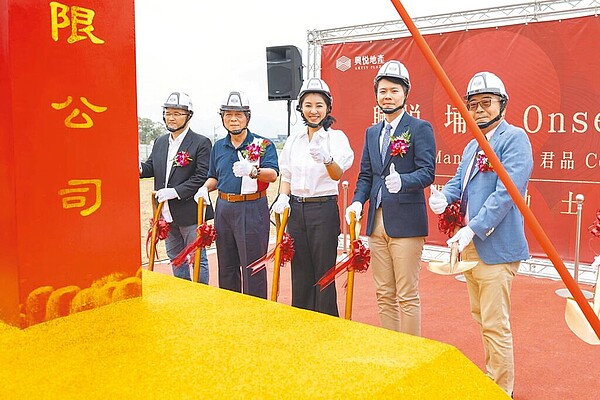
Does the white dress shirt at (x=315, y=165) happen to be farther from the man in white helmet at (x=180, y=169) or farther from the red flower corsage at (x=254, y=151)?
the man in white helmet at (x=180, y=169)

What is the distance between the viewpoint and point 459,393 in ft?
2.77

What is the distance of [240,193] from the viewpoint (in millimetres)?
3021

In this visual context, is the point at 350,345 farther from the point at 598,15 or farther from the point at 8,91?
the point at 598,15

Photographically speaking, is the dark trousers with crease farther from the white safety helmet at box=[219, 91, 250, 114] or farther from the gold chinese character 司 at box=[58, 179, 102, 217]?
the gold chinese character 司 at box=[58, 179, 102, 217]

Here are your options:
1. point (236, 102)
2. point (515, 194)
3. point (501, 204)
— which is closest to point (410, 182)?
point (501, 204)

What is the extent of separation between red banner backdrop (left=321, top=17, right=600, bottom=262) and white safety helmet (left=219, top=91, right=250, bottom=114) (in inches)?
91.1

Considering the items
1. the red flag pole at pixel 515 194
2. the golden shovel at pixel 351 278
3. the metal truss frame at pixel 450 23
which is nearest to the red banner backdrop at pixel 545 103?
the metal truss frame at pixel 450 23

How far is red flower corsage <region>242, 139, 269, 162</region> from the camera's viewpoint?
3.03 meters

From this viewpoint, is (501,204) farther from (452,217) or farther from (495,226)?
(452,217)

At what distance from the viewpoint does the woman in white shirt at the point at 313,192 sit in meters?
2.74

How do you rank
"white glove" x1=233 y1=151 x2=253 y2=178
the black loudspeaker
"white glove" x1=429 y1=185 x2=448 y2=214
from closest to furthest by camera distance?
"white glove" x1=429 y1=185 x2=448 y2=214 → "white glove" x1=233 y1=151 x2=253 y2=178 → the black loudspeaker

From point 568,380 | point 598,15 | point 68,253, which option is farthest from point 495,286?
point 598,15

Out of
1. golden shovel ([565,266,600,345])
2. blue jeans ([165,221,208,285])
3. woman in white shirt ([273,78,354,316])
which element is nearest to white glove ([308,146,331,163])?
woman in white shirt ([273,78,354,316])

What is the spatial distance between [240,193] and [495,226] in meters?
1.43
